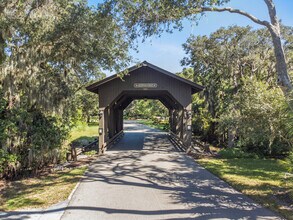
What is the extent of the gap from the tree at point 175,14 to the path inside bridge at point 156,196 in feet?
9.62

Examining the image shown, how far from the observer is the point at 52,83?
10.2m

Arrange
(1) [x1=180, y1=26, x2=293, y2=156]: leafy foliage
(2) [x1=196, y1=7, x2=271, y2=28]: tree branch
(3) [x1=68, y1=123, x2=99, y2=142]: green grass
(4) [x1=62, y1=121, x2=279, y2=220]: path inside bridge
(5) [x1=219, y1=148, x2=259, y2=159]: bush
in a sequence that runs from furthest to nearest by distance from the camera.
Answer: (3) [x1=68, y1=123, x2=99, y2=142]: green grass → (1) [x1=180, y1=26, x2=293, y2=156]: leafy foliage → (5) [x1=219, y1=148, x2=259, y2=159]: bush → (2) [x1=196, y1=7, x2=271, y2=28]: tree branch → (4) [x1=62, y1=121, x2=279, y2=220]: path inside bridge

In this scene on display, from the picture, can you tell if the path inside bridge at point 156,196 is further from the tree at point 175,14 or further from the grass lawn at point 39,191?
the tree at point 175,14

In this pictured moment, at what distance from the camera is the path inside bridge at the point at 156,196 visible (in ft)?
17.9

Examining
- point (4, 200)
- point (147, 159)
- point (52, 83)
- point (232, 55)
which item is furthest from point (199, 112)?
point (4, 200)

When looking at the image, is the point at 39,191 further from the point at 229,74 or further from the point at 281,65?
the point at 229,74

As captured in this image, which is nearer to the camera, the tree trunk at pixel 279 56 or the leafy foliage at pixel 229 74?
the tree trunk at pixel 279 56

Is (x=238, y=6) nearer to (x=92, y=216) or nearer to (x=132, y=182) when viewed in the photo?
(x=132, y=182)

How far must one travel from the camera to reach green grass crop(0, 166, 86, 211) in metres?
6.25

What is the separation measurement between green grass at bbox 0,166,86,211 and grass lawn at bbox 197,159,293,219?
4.49 m

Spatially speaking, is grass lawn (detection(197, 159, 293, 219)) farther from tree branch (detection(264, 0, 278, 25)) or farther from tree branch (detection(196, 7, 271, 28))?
tree branch (detection(196, 7, 271, 28))

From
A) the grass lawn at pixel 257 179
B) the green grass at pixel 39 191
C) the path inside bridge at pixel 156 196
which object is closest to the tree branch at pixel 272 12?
the grass lawn at pixel 257 179

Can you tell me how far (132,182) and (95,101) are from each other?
25.7 meters

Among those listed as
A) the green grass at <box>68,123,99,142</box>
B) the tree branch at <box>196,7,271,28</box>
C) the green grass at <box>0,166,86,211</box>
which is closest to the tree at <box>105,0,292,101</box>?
the tree branch at <box>196,7,271,28</box>
